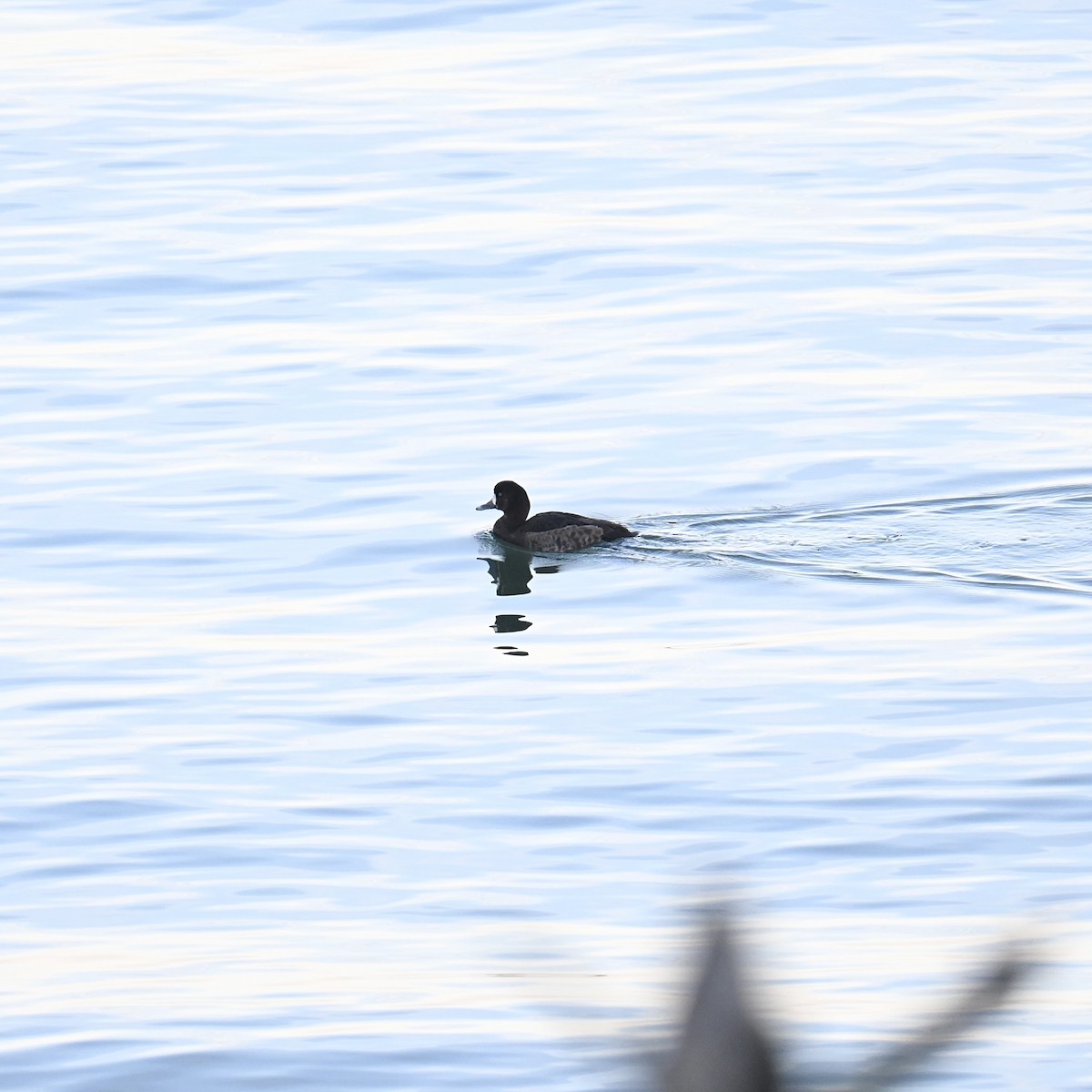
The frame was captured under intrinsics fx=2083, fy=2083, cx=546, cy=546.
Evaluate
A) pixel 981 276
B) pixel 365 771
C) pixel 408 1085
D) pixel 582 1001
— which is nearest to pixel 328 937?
pixel 408 1085

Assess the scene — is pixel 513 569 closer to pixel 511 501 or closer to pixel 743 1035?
pixel 511 501

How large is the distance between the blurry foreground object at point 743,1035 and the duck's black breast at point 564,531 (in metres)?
11.0

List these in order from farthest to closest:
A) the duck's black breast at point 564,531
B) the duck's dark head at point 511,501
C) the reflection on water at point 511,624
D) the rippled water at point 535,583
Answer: the duck's dark head at point 511,501
the duck's black breast at point 564,531
the reflection on water at point 511,624
the rippled water at point 535,583

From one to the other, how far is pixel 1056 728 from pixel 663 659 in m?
2.07

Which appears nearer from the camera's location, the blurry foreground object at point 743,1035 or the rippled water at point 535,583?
the blurry foreground object at point 743,1035

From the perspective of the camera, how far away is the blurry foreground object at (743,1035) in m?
0.92

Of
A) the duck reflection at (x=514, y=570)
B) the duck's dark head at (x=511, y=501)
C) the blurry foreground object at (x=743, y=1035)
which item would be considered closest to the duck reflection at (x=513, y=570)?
the duck reflection at (x=514, y=570)

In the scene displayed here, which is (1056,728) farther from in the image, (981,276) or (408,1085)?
(981,276)

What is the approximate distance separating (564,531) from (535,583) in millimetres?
446

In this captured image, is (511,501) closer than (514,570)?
No

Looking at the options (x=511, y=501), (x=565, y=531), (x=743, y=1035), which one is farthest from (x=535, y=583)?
(x=743, y=1035)

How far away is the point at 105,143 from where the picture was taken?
26500 millimetres

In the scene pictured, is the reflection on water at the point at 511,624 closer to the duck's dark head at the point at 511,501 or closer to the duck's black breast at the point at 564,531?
the duck's black breast at the point at 564,531

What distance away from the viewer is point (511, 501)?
1247cm
